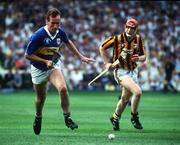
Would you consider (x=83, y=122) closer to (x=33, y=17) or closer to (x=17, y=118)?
(x=17, y=118)

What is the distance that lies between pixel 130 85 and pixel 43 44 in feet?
7.51

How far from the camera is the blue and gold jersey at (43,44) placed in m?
13.0

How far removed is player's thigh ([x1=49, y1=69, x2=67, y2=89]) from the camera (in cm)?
1289

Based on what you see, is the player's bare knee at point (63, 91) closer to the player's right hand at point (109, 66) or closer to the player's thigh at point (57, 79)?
the player's thigh at point (57, 79)

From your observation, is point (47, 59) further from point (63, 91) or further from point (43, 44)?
point (63, 91)

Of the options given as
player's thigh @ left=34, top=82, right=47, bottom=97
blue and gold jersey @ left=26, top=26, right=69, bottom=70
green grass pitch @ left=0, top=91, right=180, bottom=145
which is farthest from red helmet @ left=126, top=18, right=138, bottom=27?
player's thigh @ left=34, top=82, right=47, bottom=97

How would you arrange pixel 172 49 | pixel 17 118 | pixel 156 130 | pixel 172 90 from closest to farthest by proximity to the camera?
pixel 156 130
pixel 17 118
pixel 172 90
pixel 172 49

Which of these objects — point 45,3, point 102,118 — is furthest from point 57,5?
point 102,118

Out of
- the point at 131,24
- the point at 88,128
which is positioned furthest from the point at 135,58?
the point at 88,128

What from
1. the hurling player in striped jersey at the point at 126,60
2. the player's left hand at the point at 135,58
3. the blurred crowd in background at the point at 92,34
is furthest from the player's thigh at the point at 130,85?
the blurred crowd in background at the point at 92,34

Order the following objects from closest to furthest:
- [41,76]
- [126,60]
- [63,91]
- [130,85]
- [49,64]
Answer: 1. [49,64]
2. [63,91]
3. [41,76]
4. [130,85]
5. [126,60]

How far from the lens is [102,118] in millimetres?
17734

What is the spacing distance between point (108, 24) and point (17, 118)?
21.8 m

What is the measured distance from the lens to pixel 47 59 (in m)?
13.2
